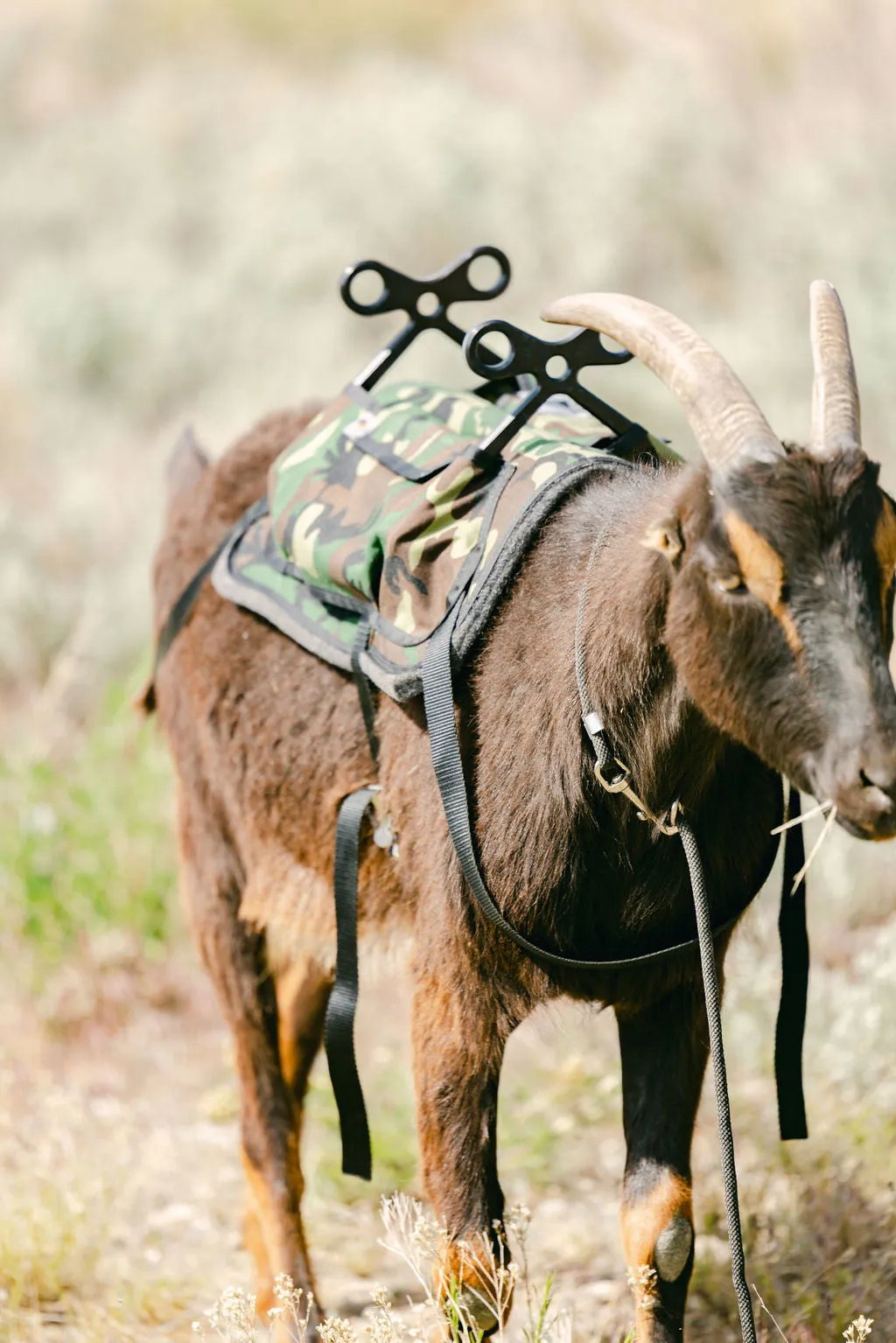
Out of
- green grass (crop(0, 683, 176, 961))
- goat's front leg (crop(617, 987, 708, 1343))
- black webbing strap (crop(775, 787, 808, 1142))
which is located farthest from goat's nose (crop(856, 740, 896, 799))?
green grass (crop(0, 683, 176, 961))

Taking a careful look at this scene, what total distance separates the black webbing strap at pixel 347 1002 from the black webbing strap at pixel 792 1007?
100cm

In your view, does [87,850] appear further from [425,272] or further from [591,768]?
[425,272]

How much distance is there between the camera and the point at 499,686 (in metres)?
3.14

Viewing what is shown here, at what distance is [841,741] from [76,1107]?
3503mm

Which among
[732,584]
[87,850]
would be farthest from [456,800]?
[87,850]

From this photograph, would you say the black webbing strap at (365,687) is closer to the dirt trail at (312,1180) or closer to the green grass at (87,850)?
the dirt trail at (312,1180)

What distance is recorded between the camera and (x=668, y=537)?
2.59 metres

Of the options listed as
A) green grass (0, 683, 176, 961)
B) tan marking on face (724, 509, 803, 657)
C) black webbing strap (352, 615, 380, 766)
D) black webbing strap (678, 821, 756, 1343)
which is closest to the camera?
tan marking on face (724, 509, 803, 657)

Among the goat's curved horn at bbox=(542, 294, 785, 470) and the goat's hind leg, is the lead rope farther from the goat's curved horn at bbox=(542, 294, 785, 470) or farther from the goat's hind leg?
the goat's hind leg

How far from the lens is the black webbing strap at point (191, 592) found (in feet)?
14.3

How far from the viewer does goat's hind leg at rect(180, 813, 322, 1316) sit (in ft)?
14.1

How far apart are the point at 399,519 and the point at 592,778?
83cm

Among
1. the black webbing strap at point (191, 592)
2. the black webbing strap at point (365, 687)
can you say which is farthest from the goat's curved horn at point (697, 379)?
the black webbing strap at point (191, 592)

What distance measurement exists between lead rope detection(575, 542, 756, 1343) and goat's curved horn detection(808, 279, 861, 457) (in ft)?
2.12
